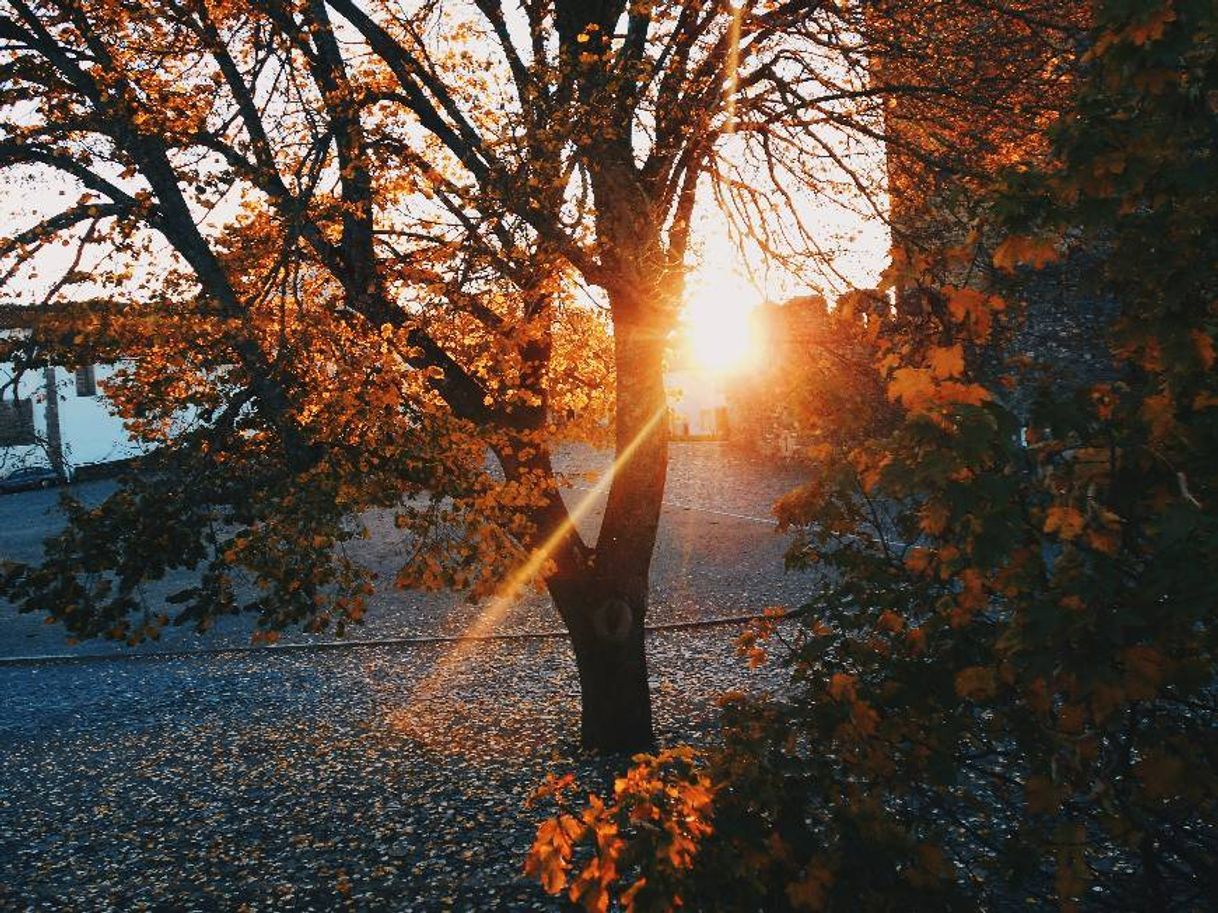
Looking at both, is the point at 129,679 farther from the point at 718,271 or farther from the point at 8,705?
the point at 718,271

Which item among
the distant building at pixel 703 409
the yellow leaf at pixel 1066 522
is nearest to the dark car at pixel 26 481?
the distant building at pixel 703 409

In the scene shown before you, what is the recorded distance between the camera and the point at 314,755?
1191 centimetres

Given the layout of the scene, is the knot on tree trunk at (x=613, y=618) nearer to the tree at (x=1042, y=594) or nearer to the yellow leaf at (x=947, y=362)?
the tree at (x=1042, y=594)

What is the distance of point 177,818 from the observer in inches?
399

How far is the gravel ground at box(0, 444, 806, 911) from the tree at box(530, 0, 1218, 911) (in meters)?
4.42

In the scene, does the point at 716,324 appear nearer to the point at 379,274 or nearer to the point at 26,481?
the point at 379,274

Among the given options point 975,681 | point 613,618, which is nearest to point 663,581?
point 613,618

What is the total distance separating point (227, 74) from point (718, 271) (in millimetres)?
4695

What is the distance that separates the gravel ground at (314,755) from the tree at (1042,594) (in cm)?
442

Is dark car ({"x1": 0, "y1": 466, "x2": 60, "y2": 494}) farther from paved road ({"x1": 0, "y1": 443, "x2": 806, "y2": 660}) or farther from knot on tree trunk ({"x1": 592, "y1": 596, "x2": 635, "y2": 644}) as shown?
knot on tree trunk ({"x1": 592, "y1": 596, "x2": 635, "y2": 644})

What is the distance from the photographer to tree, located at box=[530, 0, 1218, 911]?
2.72 metres

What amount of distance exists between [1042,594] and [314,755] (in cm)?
1029

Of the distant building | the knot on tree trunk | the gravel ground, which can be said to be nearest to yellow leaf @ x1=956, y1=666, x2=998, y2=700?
the gravel ground

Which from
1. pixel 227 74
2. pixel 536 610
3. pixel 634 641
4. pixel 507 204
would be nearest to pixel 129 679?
pixel 536 610
